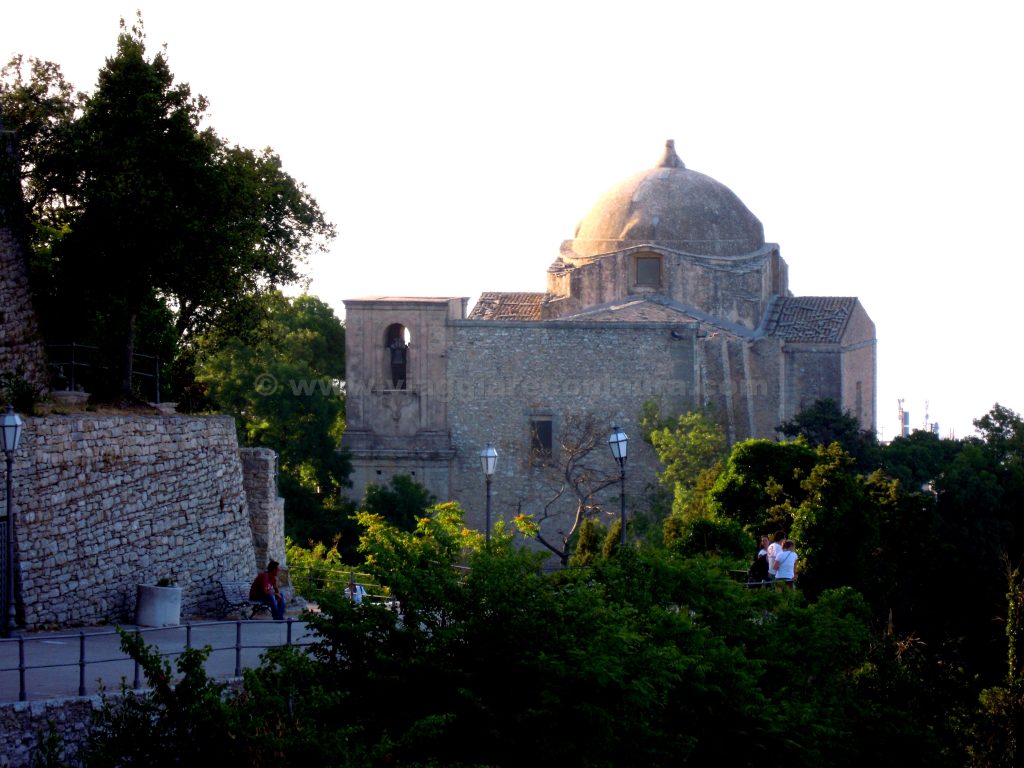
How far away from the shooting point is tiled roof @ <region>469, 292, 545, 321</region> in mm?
53125

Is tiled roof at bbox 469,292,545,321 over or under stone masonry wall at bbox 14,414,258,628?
over

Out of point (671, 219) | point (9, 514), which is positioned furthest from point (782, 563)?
point (671, 219)

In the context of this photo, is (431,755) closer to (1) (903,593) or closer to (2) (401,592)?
(2) (401,592)

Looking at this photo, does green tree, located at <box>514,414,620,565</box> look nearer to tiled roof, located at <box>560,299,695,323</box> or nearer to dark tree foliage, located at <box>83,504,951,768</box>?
tiled roof, located at <box>560,299,695,323</box>

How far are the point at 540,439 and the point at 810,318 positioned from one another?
29.6 ft

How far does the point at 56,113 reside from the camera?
22.4 meters

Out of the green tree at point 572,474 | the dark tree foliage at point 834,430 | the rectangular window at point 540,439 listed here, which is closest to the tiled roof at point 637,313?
the rectangular window at point 540,439

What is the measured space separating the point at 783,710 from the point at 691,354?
2853 cm

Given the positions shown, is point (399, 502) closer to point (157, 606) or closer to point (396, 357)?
point (396, 357)

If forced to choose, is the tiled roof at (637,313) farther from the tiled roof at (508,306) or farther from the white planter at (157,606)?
the white planter at (157,606)

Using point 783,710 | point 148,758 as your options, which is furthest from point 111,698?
point 783,710

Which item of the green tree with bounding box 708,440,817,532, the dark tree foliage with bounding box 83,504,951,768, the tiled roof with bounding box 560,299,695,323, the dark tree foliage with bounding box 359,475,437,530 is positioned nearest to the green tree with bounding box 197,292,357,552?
the dark tree foliage with bounding box 359,475,437,530

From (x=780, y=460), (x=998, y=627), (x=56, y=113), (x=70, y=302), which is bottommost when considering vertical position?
(x=998, y=627)

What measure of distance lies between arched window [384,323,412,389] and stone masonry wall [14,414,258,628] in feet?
78.2
